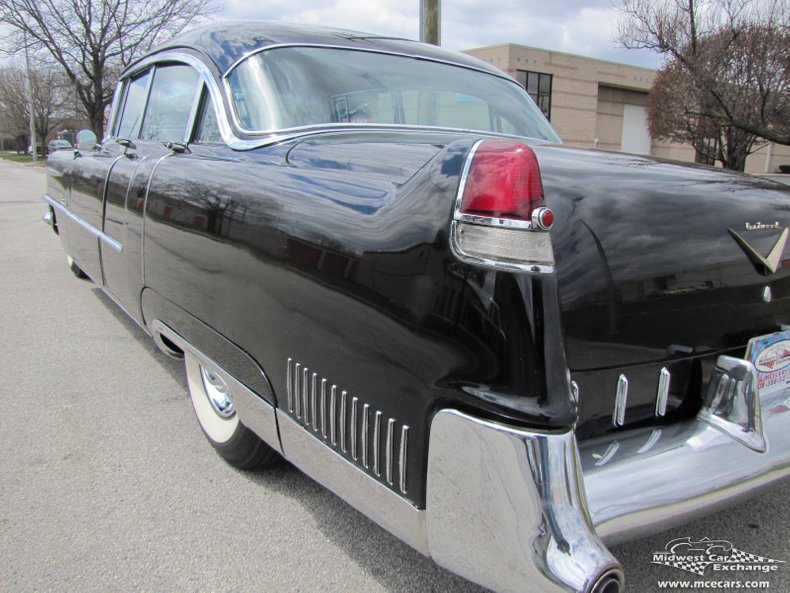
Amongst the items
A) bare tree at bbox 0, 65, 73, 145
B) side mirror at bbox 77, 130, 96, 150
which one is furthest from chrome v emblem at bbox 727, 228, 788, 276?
bare tree at bbox 0, 65, 73, 145

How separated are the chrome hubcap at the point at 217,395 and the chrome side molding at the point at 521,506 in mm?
1532

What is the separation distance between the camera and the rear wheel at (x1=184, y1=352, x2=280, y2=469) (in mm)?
2523

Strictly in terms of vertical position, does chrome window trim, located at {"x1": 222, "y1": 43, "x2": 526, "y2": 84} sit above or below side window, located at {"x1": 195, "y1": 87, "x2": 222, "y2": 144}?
above

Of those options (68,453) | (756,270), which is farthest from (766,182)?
(68,453)

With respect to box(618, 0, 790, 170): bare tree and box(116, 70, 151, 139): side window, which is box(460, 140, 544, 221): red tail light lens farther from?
box(618, 0, 790, 170): bare tree

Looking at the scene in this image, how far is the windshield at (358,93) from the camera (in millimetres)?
2412

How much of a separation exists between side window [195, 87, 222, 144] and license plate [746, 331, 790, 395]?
2.14m

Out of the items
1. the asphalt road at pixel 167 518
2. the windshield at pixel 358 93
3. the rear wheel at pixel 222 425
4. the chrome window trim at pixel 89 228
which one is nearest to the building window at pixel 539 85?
the chrome window trim at pixel 89 228

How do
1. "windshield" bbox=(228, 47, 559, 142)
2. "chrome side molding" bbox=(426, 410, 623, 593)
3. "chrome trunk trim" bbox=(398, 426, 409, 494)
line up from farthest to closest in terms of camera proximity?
"windshield" bbox=(228, 47, 559, 142) → "chrome trunk trim" bbox=(398, 426, 409, 494) → "chrome side molding" bbox=(426, 410, 623, 593)

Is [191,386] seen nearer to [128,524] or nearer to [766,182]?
[128,524]

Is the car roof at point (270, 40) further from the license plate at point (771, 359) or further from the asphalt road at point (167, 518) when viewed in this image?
the license plate at point (771, 359)

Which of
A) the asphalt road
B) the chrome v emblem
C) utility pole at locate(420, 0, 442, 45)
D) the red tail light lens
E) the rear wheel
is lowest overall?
the asphalt road

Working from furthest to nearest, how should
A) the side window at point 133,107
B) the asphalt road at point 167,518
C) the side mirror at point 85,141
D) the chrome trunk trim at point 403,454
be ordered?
the side mirror at point 85,141
the side window at point 133,107
the asphalt road at point 167,518
the chrome trunk trim at point 403,454

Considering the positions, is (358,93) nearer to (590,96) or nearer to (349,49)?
(349,49)
